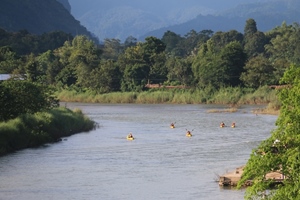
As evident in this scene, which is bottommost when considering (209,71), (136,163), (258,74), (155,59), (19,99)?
(136,163)

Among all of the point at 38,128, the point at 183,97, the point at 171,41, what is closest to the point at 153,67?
the point at 183,97

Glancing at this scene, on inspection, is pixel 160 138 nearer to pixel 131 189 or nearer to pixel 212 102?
pixel 131 189

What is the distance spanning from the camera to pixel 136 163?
39.6 meters

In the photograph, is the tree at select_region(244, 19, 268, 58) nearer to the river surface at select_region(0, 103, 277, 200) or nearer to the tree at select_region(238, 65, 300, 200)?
the river surface at select_region(0, 103, 277, 200)

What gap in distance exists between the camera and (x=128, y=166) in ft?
126

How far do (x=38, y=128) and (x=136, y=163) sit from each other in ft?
32.3

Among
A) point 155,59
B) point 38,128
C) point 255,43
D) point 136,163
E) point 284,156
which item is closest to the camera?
point 284,156

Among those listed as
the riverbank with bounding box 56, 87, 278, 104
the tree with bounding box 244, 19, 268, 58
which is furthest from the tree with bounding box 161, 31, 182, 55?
the riverbank with bounding box 56, 87, 278, 104

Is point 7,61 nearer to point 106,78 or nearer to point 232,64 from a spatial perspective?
point 106,78

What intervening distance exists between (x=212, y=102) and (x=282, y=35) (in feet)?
145

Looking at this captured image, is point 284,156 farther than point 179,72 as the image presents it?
No

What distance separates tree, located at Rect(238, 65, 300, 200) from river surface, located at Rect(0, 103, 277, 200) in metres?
11.2

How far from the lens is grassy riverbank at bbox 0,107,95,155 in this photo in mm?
42969

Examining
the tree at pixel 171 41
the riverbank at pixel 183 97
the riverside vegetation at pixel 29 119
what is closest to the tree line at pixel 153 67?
the riverbank at pixel 183 97
